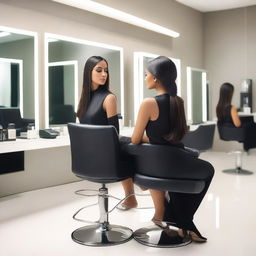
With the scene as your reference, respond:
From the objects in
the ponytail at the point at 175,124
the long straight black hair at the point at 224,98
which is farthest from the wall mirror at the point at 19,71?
the long straight black hair at the point at 224,98

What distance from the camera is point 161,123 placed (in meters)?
2.18

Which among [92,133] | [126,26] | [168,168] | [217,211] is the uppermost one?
[126,26]

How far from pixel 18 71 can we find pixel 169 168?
6.95 ft

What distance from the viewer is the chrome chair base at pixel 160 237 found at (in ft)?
7.70

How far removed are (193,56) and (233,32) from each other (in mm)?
828

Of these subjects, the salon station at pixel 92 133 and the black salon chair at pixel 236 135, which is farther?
the black salon chair at pixel 236 135

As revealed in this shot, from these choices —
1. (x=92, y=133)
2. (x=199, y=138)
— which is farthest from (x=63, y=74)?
(x=92, y=133)

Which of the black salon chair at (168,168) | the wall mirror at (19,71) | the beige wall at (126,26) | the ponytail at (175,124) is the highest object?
the beige wall at (126,26)

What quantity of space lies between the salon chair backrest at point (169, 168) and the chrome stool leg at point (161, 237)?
411mm

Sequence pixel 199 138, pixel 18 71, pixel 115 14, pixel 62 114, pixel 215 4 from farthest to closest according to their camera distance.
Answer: pixel 215 4 → pixel 115 14 → pixel 199 138 → pixel 62 114 → pixel 18 71

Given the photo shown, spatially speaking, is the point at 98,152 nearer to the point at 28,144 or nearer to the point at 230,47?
the point at 28,144

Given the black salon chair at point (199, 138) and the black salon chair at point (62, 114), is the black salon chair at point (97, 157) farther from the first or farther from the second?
the black salon chair at point (199, 138)

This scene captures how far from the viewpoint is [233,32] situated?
6578 mm

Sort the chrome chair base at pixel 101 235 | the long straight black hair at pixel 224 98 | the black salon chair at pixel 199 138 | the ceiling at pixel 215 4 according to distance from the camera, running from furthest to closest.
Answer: the ceiling at pixel 215 4, the long straight black hair at pixel 224 98, the black salon chair at pixel 199 138, the chrome chair base at pixel 101 235
